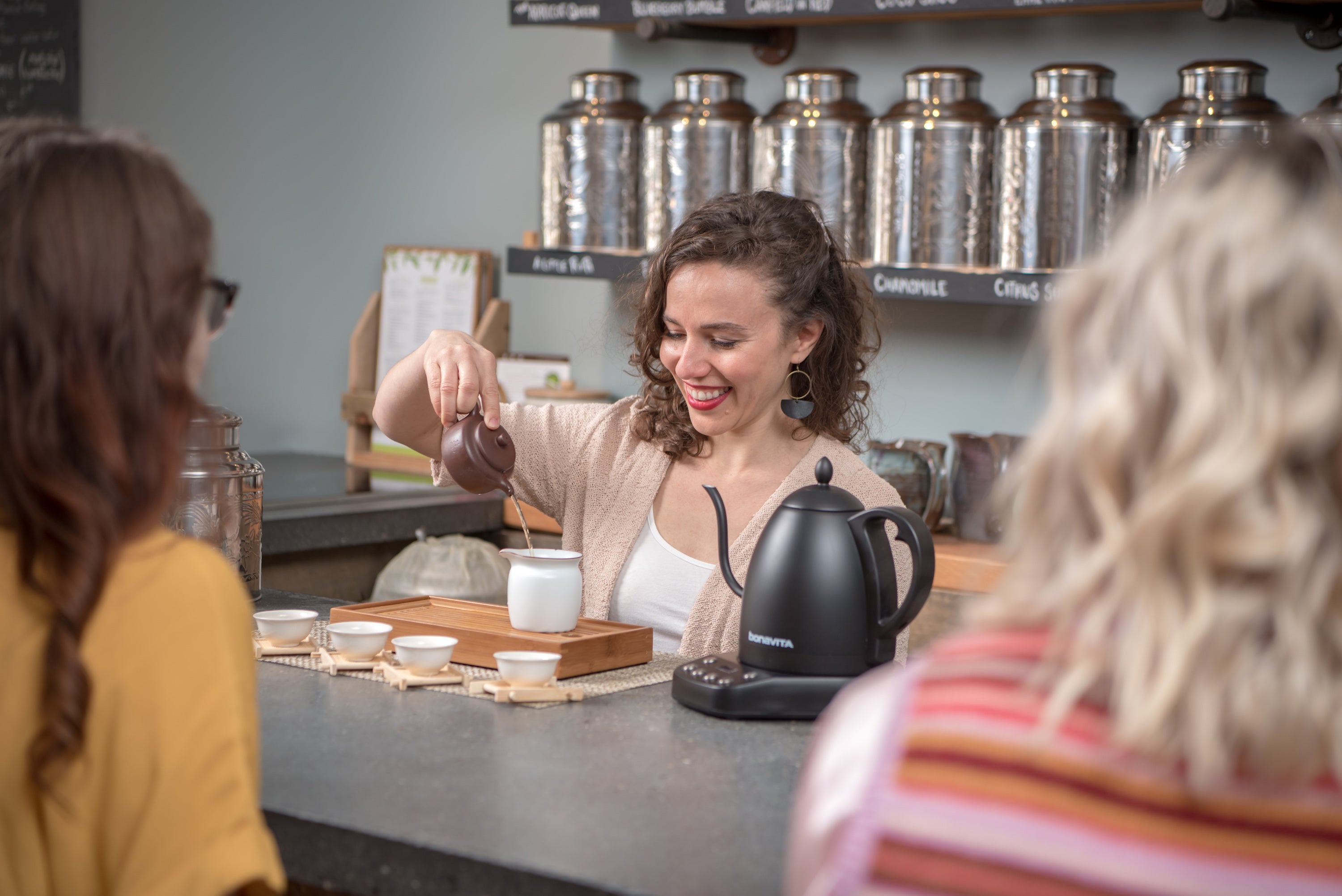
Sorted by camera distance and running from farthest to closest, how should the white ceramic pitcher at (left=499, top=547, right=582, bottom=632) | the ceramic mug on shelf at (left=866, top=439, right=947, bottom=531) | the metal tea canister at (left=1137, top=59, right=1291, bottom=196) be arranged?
the ceramic mug on shelf at (left=866, top=439, right=947, bottom=531), the metal tea canister at (left=1137, top=59, right=1291, bottom=196), the white ceramic pitcher at (left=499, top=547, right=582, bottom=632)

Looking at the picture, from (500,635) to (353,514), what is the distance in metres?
1.36

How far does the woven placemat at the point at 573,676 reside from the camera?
1537 mm

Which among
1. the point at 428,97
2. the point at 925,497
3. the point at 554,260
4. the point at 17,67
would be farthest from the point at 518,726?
the point at 17,67

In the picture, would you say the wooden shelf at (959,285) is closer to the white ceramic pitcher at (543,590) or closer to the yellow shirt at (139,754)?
the white ceramic pitcher at (543,590)

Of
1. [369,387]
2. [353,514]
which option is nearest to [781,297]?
[353,514]

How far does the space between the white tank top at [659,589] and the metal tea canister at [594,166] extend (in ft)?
3.46

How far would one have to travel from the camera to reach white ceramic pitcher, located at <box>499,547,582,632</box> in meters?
1.65

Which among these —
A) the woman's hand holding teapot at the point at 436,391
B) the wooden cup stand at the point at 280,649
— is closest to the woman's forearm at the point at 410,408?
the woman's hand holding teapot at the point at 436,391

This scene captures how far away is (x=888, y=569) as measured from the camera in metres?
1.49

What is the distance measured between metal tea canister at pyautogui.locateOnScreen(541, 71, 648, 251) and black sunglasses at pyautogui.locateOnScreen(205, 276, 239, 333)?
6.29 feet

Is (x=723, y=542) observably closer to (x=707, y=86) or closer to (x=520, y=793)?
(x=520, y=793)

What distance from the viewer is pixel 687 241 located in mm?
2051

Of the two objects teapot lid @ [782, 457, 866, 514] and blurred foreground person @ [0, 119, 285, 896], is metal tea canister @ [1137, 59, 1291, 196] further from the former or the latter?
blurred foreground person @ [0, 119, 285, 896]

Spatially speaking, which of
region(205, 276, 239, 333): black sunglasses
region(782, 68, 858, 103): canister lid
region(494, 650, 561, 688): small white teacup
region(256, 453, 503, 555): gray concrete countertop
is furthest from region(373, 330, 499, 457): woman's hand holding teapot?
region(782, 68, 858, 103): canister lid
